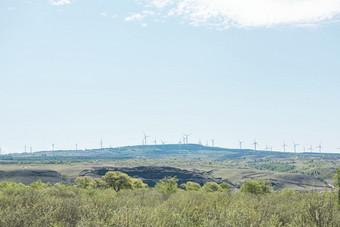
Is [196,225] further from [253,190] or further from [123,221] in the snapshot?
[253,190]

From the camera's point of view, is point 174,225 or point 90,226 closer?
point 90,226

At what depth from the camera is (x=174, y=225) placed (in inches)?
839

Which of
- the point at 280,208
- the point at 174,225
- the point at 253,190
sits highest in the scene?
the point at 174,225

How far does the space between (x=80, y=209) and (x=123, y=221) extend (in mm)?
10363

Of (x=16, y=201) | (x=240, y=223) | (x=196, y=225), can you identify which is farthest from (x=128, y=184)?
(x=240, y=223)

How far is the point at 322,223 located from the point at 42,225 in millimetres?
22176

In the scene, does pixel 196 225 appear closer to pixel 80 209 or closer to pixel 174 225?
pixel 174 225

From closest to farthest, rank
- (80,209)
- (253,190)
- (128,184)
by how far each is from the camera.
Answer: (80,209) → (253,190) → (128,184)

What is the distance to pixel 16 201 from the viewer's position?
97.0 ft

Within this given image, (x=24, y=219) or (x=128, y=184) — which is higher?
(x=24, y=219)

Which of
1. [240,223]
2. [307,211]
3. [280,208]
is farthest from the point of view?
[280,208]

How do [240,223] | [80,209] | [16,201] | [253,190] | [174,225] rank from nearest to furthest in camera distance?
[240,223], [174,225], [80,209], [16,201], [253,190]

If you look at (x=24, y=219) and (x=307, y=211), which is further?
(x=307, y=211)

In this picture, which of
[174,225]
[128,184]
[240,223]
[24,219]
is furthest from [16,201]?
[128,184]
